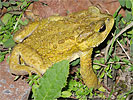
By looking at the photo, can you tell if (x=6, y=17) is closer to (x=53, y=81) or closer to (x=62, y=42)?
(x=62, y=42)

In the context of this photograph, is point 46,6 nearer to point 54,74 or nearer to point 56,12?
point 56,12

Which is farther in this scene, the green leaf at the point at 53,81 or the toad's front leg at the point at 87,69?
the toad's front leg at the point at 87,69

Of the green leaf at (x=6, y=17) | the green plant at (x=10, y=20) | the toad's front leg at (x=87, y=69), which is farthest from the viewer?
the green leaf at (x=6, y=17)

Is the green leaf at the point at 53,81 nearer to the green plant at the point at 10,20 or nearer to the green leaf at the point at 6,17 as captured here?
the green plant at the point at 10,20

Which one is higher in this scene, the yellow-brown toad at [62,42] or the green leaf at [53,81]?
the yellow-brown toad at [62,42]

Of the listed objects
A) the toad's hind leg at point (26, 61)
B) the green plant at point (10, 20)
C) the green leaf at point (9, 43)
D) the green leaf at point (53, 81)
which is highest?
the green plant at point (10, 20)

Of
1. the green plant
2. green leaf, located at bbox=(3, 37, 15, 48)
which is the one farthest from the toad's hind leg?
the green plant

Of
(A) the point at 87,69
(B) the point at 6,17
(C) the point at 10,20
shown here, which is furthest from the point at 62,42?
(B) the point at 6,17

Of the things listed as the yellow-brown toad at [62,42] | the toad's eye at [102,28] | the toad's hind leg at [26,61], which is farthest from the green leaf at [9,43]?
the toad's eye at [102,28]
